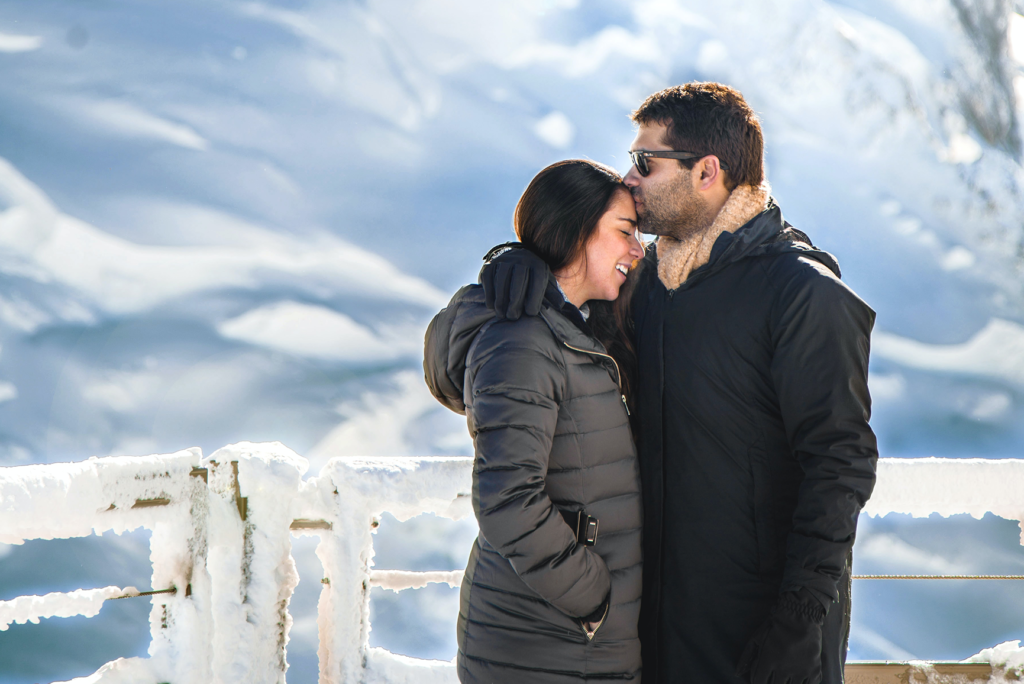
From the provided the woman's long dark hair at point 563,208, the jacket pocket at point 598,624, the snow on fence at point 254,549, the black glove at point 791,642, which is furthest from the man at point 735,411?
the snow on fence at point 254,549

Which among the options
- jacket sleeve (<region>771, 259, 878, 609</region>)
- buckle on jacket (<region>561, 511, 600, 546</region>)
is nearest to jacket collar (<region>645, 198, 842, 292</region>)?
jacket sleeve (<region>771, 259, 878, 609</region>)

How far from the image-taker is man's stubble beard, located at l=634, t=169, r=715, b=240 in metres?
1.99

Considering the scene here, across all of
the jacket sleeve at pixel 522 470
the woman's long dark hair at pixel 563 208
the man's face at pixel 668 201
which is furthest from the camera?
the man's face at pixel 668 201

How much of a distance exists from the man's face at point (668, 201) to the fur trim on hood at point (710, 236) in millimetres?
54

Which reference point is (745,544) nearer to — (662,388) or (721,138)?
(662,388)

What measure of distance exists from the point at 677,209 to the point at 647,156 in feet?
0.61

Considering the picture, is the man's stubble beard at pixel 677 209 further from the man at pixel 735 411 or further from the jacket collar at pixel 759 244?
the jacket collar at pixel 759 244

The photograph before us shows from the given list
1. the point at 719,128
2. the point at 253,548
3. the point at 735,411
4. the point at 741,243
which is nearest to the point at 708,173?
the point at 719,128

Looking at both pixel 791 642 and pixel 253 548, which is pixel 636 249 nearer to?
pixel 791 642

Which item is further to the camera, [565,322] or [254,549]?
[254,549]

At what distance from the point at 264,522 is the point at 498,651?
0.93 m

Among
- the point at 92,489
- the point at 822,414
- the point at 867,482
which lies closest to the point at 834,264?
the point at 822,414

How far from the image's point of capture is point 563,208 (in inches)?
69.4

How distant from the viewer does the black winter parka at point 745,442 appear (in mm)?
1581
